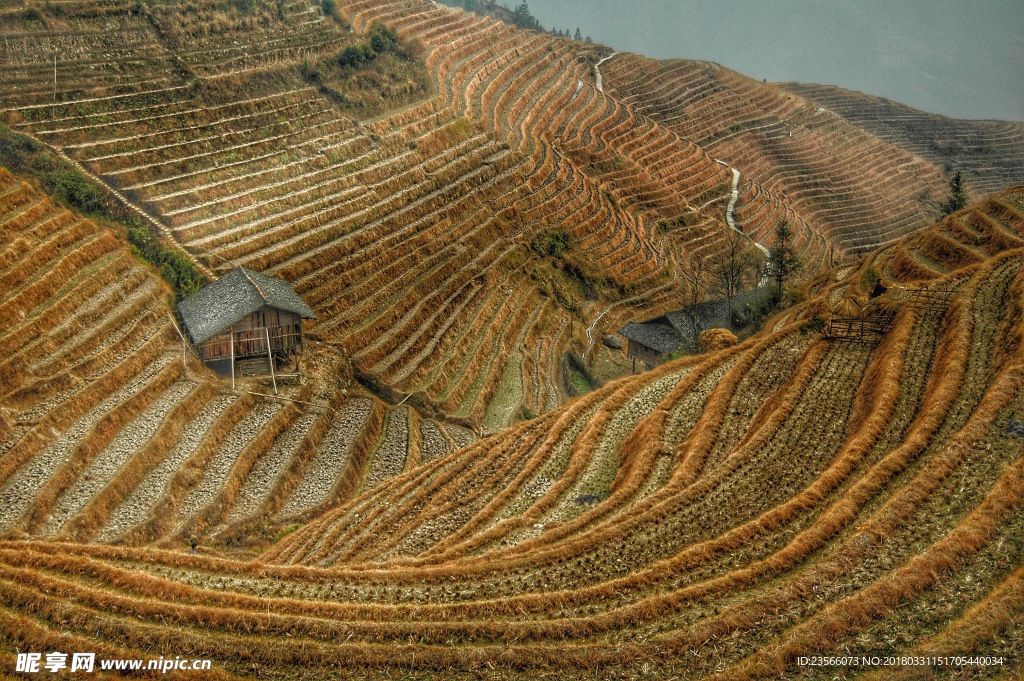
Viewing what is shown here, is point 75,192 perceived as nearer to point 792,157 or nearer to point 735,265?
point 735,265

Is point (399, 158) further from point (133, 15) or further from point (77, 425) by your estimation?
point (77, 425)

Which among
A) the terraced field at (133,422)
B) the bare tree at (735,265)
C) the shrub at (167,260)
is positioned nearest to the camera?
the terraced field at (133,422)

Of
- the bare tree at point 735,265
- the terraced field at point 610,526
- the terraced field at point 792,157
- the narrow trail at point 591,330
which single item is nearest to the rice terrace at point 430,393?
the terraced field at point 610,526

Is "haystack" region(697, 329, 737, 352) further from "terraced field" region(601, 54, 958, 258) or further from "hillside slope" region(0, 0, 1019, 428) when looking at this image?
"terraced field" region(601, 54, 958, 258)

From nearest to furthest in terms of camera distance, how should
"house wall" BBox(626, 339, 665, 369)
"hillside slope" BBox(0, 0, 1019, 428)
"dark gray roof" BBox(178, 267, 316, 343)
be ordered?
"dark gray roof" BBox(178, 267, 316, 343)
"hillside slope" BBox(0, 0, 1019, 428)
"house wall" BBox(626, 339, 665, 369)

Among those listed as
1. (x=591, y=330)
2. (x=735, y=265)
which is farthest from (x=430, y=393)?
(x=735, y=265)

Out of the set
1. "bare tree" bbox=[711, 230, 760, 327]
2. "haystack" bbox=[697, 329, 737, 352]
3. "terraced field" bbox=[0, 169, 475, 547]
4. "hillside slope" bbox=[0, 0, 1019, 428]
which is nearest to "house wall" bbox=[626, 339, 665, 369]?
"hillside slope" bbox=[0, 0, 1019, 428]

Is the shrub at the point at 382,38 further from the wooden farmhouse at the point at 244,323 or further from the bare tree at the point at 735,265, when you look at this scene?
the bare tree at the point at 735,265
